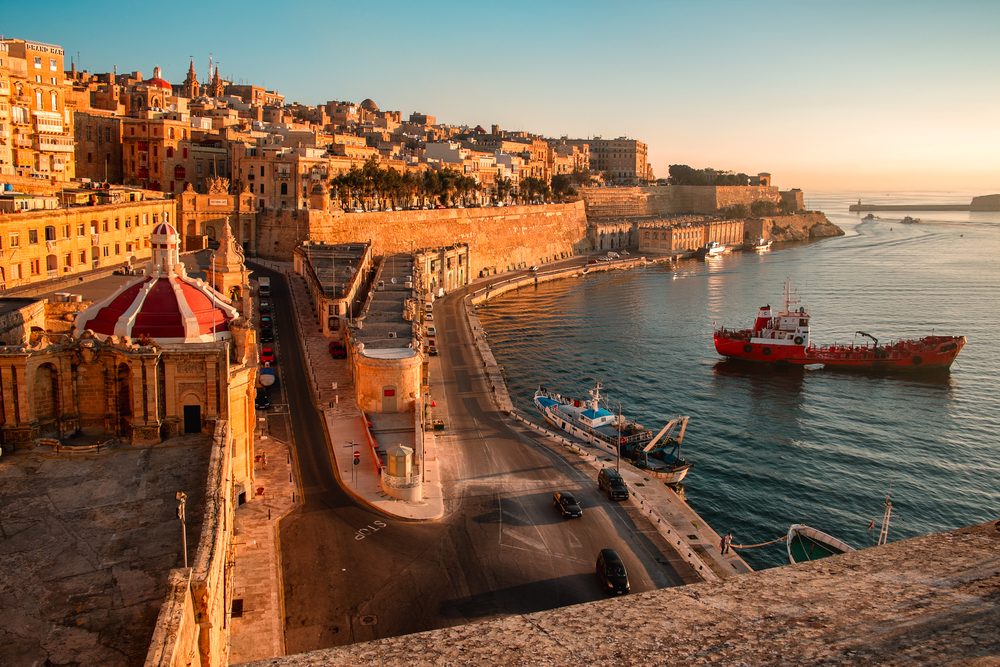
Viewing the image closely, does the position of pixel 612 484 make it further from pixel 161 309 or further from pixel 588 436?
pixel 161 309

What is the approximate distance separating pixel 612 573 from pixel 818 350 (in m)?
40.2

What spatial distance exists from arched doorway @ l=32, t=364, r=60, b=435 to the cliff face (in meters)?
154

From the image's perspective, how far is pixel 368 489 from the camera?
2666 cm

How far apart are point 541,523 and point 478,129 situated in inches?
5833

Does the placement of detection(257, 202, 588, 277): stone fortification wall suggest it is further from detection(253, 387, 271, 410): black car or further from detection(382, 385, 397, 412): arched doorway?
detection(382, 385, 397, 412): arched doorway

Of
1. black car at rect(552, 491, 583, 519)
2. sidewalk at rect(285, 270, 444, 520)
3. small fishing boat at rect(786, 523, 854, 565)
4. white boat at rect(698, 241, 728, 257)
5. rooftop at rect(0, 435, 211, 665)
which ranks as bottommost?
small fishing boat at rect(786, 523, 854, 565)

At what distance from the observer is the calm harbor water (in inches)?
1293

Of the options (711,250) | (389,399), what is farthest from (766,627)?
(711,250)

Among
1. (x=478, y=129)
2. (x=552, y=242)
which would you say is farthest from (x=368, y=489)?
(x=478, y=129)

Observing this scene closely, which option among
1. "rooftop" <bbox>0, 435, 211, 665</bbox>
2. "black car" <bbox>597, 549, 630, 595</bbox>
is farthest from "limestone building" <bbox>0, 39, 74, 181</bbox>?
"black car" <bbox>597, 549, 630, 595</bbox>

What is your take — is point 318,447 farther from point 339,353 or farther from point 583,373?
point 583,373

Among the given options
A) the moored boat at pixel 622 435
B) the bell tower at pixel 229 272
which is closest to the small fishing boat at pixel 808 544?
the moored boat at pixel 622 435

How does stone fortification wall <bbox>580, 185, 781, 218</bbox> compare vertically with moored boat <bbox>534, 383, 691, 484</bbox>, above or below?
above

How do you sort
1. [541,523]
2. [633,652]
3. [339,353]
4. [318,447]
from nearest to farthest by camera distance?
1. [633,652]
2. [541,523]
3. [318,447]
4. [339,353]
